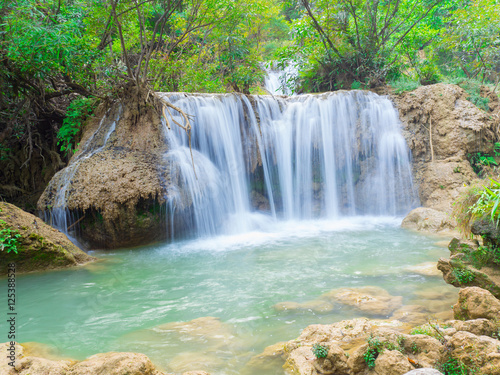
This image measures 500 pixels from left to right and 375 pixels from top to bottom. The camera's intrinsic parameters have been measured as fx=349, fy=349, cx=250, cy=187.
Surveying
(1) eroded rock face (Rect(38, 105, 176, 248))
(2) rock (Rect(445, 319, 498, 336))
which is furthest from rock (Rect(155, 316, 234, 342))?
(1) eroded rock face (Rect(38, 105, 176, 248))

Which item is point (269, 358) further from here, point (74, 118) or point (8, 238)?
point (74, 118)

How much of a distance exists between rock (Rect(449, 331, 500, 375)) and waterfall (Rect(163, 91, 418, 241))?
6.73 metres

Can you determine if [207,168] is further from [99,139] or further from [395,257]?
[395,257]

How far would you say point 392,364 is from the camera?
7.64 ft

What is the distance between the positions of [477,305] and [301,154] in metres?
7.79

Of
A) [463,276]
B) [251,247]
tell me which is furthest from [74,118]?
[463,276]

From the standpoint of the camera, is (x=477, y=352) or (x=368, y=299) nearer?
(x=477, y=352)

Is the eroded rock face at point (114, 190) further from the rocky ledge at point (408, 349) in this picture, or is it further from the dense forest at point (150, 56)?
the rocky ledge at point (408, 349)

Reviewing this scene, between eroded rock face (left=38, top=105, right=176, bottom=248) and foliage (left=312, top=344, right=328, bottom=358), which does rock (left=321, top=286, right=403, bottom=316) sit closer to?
foliage (left=312, top=344, right=328, bottom=358)

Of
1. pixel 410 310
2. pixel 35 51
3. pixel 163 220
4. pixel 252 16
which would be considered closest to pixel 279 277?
pixel 410 310

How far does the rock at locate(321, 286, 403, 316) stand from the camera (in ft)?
12.4

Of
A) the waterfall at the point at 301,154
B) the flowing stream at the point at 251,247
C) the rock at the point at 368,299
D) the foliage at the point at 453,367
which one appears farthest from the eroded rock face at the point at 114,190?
the foliage at the point at 453,367

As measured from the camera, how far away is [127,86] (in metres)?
8.56

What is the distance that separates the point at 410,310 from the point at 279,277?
199 centimetres
